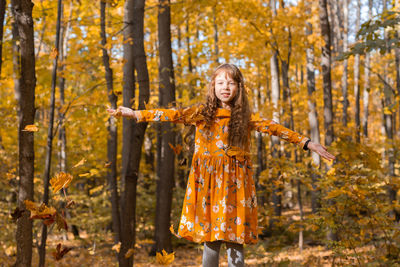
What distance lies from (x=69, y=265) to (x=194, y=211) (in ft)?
17.0

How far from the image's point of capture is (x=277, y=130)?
2.70m

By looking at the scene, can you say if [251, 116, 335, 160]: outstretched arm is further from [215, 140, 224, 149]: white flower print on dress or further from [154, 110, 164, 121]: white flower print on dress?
[154, 110, 164, 121]: white flower print on dress

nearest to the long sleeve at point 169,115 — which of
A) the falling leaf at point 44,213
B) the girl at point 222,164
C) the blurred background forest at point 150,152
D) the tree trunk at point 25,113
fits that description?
the girl at point 222,164

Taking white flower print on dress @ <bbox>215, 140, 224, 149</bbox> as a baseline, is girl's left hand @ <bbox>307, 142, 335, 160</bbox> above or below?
below

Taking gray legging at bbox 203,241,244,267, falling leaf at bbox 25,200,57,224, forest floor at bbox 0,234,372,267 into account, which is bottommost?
forest floor at bbox 0,234,372,267

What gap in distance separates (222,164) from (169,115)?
54 cm

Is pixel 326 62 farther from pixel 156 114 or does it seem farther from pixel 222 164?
pixel 156 114

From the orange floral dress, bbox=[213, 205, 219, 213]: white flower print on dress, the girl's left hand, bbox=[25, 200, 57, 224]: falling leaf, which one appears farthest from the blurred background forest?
the girl's left hand

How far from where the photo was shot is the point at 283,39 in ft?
30.6

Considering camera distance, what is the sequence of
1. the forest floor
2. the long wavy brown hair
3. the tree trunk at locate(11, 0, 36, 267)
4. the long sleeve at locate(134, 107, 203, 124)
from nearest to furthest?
the long sleeve at locate(134, 107, 203, 124) → the long wavy brown hair → the tree trunk at locate(11, 0, 36, 267) → the forest floor

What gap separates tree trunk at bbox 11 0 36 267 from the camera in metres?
3.05

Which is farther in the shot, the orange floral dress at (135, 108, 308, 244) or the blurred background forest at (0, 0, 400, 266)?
the blurred background forest at (0, 0, 400, 266)

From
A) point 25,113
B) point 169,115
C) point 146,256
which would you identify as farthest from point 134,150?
point 146,256

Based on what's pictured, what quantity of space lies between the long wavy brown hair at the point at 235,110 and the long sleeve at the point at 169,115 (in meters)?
0.09
